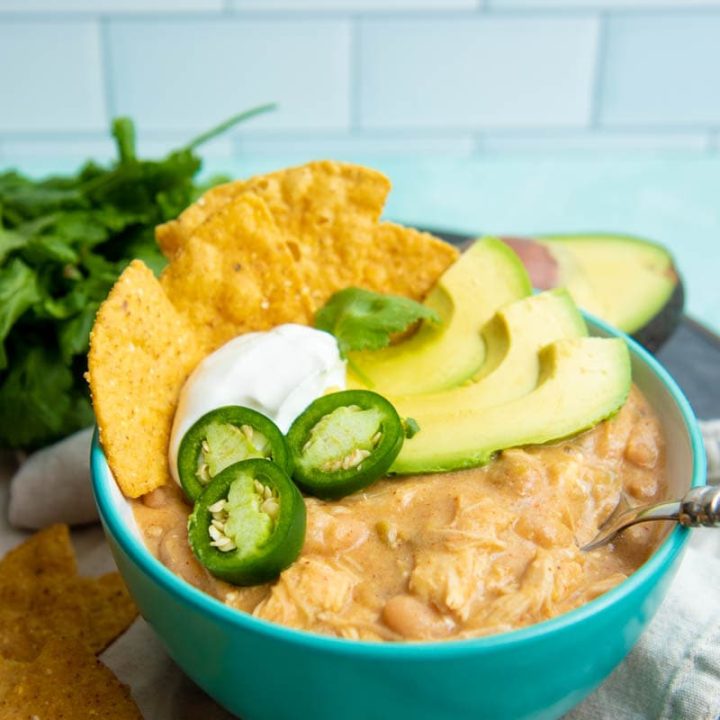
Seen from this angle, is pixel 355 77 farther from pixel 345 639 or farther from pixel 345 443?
pixel 345 639

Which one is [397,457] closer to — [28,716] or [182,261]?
[182,261]

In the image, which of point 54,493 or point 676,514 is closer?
point 676,514

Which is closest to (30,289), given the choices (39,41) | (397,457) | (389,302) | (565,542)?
(389,302)

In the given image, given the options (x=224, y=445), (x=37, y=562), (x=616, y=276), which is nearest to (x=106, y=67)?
(x=616, y=276)

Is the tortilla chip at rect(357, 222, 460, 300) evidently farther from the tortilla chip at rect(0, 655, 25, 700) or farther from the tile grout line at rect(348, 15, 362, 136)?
the tile grout line at rect(348, 15, 362, 136)

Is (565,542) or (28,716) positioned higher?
(565,542)

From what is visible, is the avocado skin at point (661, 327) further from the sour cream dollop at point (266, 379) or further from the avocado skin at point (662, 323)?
the sour cream dollop at point (266, 379)

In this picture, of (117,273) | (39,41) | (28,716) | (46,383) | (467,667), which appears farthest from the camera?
(39,41)
